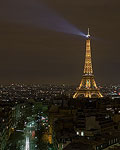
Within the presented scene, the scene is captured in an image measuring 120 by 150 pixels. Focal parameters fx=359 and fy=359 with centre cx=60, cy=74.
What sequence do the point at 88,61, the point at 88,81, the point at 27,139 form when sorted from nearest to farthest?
the point at 27,139 → the point at 88,61 → the point at 88,81

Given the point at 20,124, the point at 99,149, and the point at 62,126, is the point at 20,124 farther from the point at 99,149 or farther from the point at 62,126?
the point at 99,149

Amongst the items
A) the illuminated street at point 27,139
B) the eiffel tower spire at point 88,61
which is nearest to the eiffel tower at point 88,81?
the eiffel tower spire at point 88,61

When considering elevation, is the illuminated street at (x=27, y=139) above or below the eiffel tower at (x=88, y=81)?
below

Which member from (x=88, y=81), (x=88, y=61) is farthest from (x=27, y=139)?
(x=88, y=81)

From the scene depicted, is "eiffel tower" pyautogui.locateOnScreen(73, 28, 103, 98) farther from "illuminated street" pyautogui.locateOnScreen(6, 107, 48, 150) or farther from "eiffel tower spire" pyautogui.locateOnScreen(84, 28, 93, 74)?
"illuminated street" pyautogui.locateOnScreen(6, 107, 48, 150)

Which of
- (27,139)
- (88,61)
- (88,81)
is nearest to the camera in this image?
(27,139)

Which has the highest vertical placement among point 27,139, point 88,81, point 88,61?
point 88,61

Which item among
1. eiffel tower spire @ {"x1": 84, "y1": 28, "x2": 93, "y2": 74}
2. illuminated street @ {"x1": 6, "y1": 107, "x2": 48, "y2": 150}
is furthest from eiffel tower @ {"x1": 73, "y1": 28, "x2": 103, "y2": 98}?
illuminated street @ {"x1": 6, "y1": 107, "x2": 48, "y2": 150}

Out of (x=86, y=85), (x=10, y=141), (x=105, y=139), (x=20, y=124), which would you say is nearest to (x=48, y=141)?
(x=10, y=141)

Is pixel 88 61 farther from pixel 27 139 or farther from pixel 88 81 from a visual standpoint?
pixel 27 139

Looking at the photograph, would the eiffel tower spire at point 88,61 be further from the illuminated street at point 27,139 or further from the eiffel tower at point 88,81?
the illuminated street at point 27,139

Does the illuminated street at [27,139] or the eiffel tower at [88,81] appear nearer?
the illuminated street at [27,139]

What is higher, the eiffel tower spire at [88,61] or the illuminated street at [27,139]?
the eiffel tower spire at [88,61]
